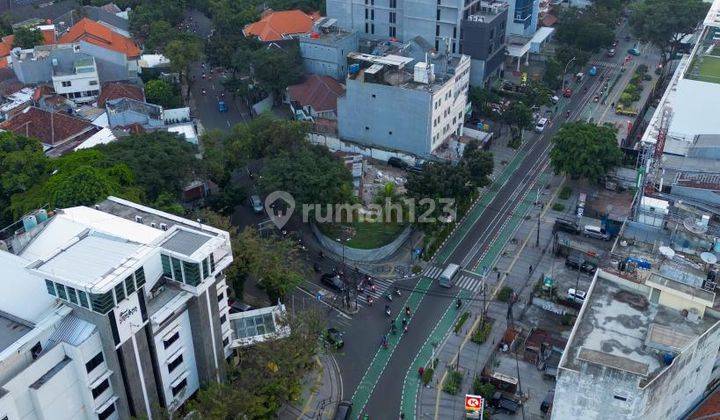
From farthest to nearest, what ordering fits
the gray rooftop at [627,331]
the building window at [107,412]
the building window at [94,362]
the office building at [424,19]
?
the office building at [424,19] → the building window at [107,412] → the building window at [94,362] → the gray rooftop at [627,331]

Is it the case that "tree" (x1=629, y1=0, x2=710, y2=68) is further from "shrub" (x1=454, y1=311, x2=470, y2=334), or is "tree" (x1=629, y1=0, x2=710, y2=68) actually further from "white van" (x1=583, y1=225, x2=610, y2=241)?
"shrub" (x1=454, y1=311, x2=470, y2=334)

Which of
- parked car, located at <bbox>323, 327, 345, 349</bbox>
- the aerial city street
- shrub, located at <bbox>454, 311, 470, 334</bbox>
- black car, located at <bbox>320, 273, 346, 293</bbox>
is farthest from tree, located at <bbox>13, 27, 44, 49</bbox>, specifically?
shrub, located at <bbox>454, 311, 470, 334</bbox>

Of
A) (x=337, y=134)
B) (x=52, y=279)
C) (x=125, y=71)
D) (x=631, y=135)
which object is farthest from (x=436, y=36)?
(x=52, y=279)

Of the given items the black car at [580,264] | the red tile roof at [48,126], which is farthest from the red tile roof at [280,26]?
the black car at [580,264]

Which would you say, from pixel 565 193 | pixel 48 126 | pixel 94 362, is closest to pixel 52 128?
pixel 48 126

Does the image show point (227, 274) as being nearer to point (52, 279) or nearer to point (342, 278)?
point (342, 278)

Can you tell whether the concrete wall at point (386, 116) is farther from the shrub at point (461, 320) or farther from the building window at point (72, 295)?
the building window at point (72, 295)

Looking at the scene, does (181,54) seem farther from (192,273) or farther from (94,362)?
(94,362)
